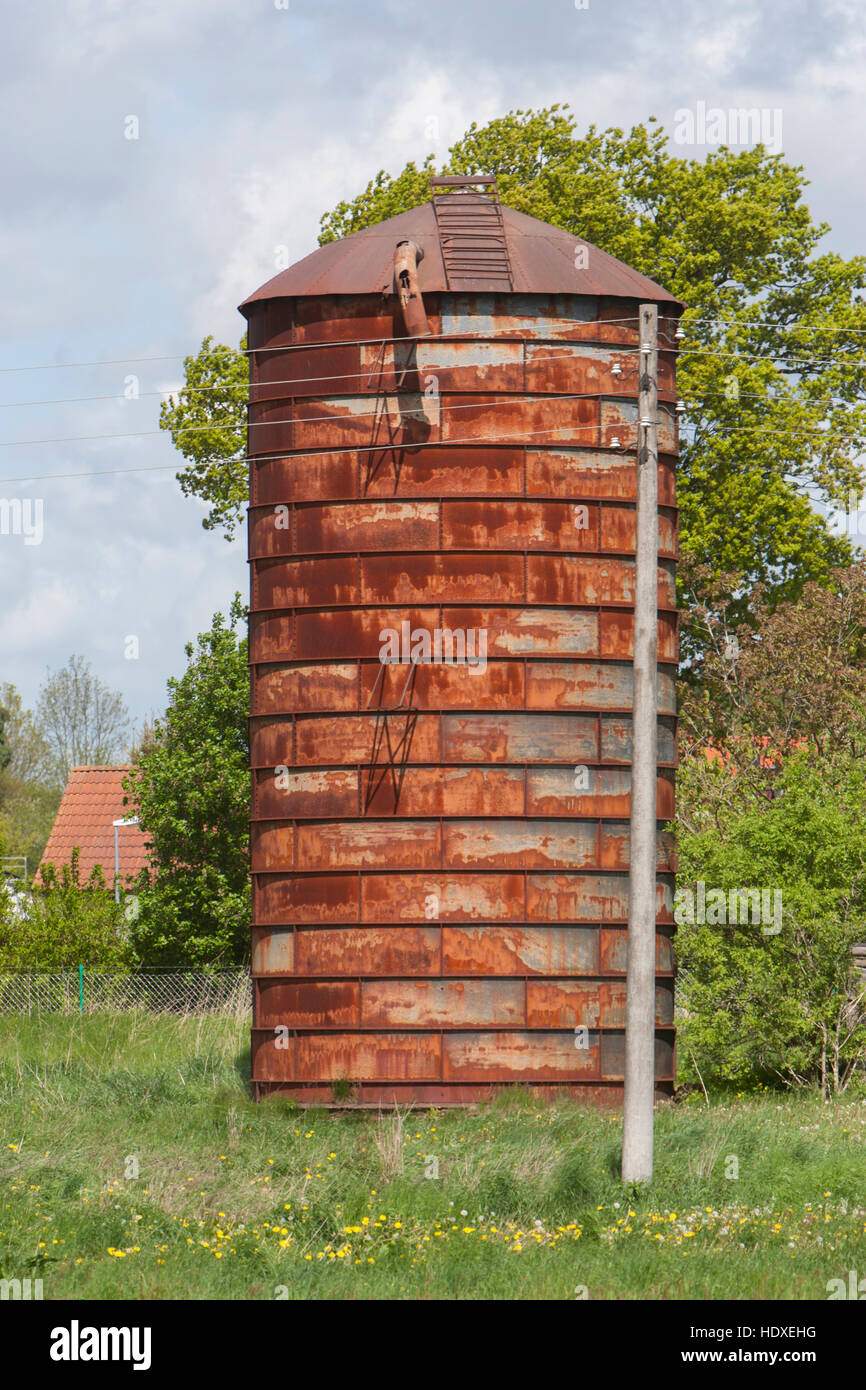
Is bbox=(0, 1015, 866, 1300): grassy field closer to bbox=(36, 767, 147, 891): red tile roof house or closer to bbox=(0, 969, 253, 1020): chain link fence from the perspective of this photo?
bbox=(0, 969, 253, 1020): chain link fence

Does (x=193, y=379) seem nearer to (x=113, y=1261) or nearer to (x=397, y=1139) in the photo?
(x=397, y=1139)

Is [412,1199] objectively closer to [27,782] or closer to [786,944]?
[786,944]

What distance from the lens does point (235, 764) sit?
30.5 meters

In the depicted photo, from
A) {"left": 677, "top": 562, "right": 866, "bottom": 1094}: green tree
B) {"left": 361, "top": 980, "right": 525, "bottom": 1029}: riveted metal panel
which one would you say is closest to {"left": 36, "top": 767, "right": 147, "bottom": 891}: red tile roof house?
{"left": 677, "top": 562, "right": 866, "bottom": 1094}: green tree

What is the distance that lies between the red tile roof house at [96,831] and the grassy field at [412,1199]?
858 inches

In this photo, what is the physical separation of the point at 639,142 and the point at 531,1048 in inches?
928

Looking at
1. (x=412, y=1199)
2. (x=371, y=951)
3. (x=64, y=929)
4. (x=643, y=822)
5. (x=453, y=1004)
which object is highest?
(x=643, y=822)

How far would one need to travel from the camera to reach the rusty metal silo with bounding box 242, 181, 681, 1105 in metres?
17.3

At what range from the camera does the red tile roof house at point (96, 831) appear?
40.2 m

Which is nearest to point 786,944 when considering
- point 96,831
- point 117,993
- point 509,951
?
point 509,951

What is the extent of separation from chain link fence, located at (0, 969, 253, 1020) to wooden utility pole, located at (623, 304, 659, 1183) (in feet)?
42.5

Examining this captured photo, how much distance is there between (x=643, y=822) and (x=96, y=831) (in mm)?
29281

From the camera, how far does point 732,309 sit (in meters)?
34.0
